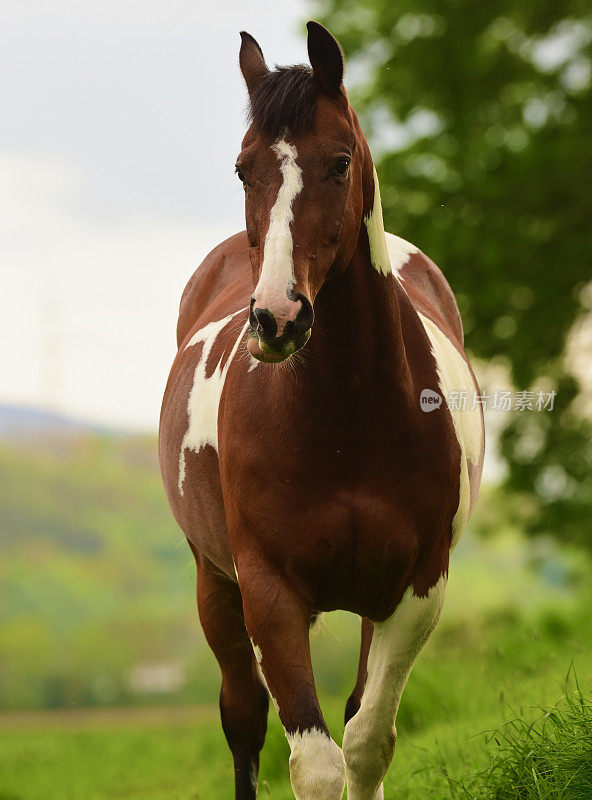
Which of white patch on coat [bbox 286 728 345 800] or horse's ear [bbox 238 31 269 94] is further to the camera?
horse's ear [bbox 238 31 269 94]

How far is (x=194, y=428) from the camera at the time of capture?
439cm

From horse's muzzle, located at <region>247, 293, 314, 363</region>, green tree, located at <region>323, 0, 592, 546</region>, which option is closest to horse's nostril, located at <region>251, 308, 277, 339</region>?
horse's muzzle, located at <region>247, 293, 314, 363</region>

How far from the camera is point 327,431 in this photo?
3391 millimetres

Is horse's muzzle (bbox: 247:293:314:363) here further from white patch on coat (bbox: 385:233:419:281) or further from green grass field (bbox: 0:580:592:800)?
white patch on coat (bbox: 385:233:419:281)

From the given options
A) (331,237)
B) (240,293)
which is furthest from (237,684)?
(331,237)

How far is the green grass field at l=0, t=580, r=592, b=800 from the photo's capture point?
16.0 ft

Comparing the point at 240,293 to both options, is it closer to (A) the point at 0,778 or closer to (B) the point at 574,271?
(A) the point at 0,778

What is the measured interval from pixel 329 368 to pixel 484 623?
10254mm

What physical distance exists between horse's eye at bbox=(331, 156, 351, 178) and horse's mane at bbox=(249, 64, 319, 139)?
0.14m

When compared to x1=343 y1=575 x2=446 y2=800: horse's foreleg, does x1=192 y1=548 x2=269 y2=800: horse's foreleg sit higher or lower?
lower

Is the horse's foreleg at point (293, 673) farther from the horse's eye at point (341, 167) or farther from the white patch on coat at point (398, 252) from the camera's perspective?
the white patch on coat at point (398, 252)

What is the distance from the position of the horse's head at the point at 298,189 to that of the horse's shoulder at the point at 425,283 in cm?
155

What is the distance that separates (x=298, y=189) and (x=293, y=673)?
157 cm

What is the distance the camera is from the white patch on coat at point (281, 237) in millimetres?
2758
